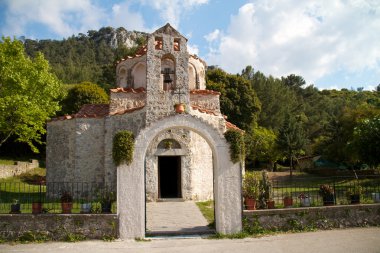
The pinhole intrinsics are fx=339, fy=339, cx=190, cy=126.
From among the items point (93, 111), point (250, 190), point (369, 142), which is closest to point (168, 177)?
point (93, 111)

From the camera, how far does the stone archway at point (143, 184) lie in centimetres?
917

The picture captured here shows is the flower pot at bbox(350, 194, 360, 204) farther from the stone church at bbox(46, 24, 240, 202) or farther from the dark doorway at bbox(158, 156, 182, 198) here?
the dark doorway at bbox(158, 156, 182, 198)

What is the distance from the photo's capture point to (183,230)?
1025 centimetres

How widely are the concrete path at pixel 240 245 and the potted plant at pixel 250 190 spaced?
106 centimetres

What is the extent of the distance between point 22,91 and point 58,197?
660cm

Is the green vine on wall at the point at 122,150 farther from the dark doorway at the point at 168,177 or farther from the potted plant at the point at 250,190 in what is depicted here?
the dark doorway at the point at 168,177

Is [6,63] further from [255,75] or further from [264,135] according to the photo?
[255,75]

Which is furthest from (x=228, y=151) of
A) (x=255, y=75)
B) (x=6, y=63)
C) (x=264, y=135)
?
(x=255, y=75)

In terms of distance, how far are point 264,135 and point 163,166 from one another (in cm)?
2075

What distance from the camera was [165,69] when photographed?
14953mm

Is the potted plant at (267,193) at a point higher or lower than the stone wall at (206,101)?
lower

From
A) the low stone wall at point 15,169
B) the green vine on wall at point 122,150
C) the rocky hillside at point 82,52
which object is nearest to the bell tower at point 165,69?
the green vine on wall at point 122,150

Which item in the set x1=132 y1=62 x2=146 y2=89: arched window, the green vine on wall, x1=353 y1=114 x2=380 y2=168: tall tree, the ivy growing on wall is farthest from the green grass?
x1=353 y1=114 x2=380 y2=168: tall tree

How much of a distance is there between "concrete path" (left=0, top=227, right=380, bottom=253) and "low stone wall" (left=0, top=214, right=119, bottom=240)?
319 millimetres
